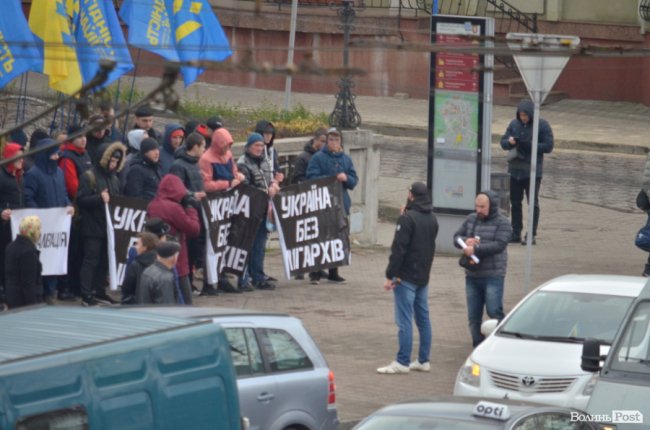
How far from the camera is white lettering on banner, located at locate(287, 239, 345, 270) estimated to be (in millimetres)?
17422

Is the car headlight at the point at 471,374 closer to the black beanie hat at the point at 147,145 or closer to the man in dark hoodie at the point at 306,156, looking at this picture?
the black beanie hat at the point at 147,145

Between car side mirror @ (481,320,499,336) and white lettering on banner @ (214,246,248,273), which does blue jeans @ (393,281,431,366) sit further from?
white lettering on banner @ (214,246,248,273)

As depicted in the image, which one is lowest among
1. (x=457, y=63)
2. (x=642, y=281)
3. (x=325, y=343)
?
(x=325, y=343)

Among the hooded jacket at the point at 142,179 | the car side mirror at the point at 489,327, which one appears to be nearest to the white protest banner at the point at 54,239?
the hooded jacket at the point at 142,179

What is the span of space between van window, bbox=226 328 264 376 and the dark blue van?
5.30 ft

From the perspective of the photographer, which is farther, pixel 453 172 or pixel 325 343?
pixel 453 172

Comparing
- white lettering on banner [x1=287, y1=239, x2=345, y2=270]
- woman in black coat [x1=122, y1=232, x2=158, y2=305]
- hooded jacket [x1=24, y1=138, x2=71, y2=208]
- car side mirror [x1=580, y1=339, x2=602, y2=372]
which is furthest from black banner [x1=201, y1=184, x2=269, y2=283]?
car side mirror [x1=580, y1=339, x2=602, y2=372]

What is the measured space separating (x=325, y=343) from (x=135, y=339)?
7332 millimetres

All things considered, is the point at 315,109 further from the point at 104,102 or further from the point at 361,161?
the point at 104,102

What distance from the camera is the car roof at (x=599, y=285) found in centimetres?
1277

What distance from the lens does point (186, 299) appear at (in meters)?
13.2

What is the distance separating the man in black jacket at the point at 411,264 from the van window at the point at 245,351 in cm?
345

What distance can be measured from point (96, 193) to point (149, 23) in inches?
174

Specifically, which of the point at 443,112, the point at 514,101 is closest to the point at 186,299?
the point at 443,112
